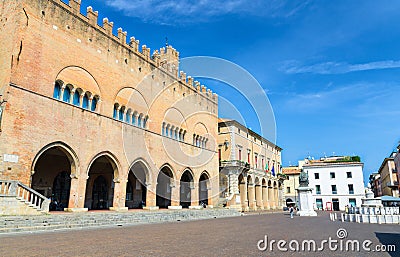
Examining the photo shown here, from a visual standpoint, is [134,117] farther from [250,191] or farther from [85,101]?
[250,191]

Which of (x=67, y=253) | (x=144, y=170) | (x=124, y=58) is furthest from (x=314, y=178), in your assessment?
(x=67, y=253)

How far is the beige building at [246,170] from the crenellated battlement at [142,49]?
5.30 metres

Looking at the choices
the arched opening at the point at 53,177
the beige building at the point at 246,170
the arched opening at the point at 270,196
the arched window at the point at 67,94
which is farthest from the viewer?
the arched opening at the point at 270,196

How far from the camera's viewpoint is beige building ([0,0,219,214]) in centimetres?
1372

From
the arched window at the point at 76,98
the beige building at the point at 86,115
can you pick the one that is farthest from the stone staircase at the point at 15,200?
the arched window at the point at 76,98

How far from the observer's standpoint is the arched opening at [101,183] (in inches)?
879

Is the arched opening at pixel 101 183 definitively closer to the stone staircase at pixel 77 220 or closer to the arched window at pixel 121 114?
the arched window at pixel 121 114

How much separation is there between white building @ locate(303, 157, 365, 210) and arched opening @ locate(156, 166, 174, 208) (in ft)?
101

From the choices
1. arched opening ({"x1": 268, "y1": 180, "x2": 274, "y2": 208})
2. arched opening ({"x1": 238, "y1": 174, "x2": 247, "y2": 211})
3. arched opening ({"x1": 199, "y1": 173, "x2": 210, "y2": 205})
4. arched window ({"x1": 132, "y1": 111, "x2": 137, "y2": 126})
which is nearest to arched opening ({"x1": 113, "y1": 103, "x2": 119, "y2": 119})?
arched window ({"x1": 132, "y1": 111, "x2": 137, "y2": 126})

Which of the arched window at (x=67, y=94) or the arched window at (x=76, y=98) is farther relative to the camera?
the arched window at (x=76, y=98)

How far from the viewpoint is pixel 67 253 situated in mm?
6199

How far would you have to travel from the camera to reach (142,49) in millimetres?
23219

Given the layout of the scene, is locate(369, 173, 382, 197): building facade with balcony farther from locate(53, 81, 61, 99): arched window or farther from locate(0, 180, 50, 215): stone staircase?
locate(0, 180, 50, 215): stone staircase

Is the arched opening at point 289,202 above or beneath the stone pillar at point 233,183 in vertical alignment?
beneath
